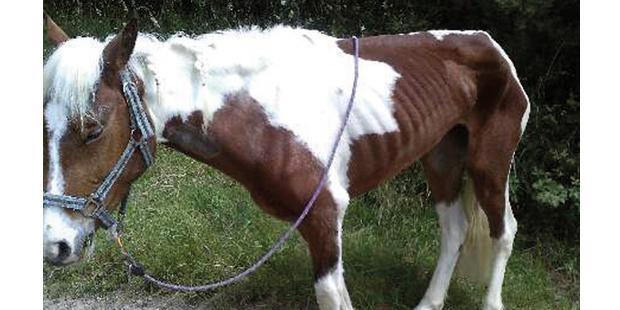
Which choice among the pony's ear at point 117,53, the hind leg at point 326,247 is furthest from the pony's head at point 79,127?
the hind leg at point 326,247

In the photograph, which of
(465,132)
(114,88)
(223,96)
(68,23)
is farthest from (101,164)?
(68,23)

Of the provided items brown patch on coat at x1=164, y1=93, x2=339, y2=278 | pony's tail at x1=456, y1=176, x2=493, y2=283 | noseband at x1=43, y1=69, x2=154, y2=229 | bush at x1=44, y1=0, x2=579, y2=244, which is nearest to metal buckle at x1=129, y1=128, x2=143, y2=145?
noseband at x1=43, y1=69, x2=154, y2=229

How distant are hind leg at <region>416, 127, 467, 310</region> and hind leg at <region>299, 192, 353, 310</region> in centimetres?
90

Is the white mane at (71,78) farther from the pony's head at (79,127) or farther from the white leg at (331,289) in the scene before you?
the white leg at (331,289)

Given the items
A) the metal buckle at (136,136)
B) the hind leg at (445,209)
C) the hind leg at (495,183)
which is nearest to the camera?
the metal buckle at (136,136)

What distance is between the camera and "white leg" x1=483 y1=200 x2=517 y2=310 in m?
3.11

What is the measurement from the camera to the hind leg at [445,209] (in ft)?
10.1

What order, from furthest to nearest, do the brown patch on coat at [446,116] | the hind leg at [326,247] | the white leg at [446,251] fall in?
the white leg at [446,251], the brown patch on coat at [446,116], the hind leg at [326,247]

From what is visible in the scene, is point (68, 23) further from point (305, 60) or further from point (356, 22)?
point (305, 60)

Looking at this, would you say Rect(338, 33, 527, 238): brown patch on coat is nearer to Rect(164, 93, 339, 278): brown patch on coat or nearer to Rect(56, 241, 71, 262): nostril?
Rect(164, 93, 339, 278): brown patch on coat

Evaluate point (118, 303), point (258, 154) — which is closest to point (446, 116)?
point (258, 154)

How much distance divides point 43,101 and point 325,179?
2.87ft

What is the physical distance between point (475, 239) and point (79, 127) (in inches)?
77.5

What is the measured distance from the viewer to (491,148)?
2.90m
